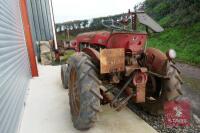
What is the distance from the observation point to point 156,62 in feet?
10.9

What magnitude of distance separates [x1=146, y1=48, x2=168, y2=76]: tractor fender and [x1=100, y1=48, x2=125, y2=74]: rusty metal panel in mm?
501

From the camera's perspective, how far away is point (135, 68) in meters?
3.09

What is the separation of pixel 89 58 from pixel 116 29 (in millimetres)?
725

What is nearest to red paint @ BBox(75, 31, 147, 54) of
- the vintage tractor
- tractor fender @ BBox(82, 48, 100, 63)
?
the vintage tractor

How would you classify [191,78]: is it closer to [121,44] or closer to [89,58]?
[121,44]

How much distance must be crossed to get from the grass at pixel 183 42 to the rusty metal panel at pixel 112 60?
5.53 m

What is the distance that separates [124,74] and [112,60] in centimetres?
33

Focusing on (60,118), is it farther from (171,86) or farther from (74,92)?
(171,86)

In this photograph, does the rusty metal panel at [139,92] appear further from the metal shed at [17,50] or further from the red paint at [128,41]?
the metal shed at [17,50]

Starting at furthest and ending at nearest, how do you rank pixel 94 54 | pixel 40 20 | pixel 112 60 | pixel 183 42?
1. pixel 183 42
2. pixel 40 20
3. pixel 94 54
4. pixel 112 60

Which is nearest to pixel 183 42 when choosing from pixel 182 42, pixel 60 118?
pixel 182 42

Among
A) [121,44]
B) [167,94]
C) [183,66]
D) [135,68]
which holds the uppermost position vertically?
[121,44]

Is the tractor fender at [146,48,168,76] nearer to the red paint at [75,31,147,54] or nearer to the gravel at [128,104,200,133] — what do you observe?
the red paint at [75,31,147,54]

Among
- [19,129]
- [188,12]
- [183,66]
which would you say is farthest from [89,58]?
[188,12]
